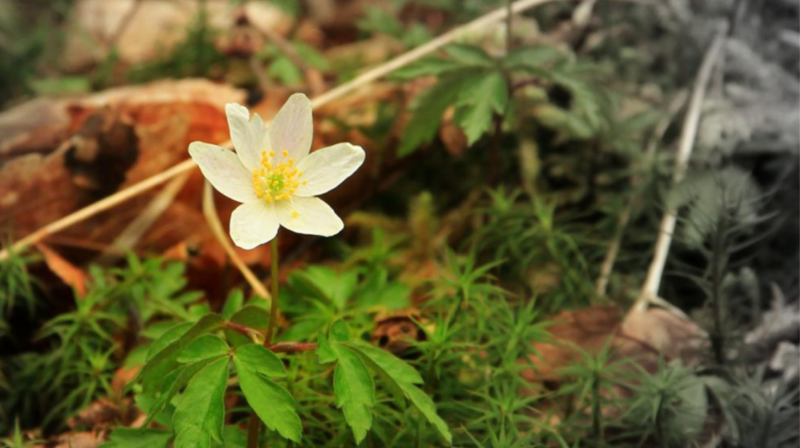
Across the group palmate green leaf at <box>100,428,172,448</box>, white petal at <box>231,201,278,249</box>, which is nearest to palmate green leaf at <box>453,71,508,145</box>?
white petal at <box>231,201,278,249</box>

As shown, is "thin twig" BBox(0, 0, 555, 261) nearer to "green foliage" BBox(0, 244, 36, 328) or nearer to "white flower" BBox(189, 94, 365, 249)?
"green foliage" BBox(0, 244, 36, 328)

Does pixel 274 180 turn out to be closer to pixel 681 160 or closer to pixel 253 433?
pixel 253 433

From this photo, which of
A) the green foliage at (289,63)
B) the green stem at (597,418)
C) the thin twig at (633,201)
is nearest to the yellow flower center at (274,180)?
the green stem at (597,418)

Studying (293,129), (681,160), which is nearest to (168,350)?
(293,129)

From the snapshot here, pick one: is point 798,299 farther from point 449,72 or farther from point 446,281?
point 449,72

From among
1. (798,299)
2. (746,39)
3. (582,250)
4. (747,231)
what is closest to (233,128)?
(582,250)

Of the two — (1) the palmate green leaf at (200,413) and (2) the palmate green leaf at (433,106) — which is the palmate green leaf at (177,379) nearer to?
(1) the palmate green leaf at (200,413)
